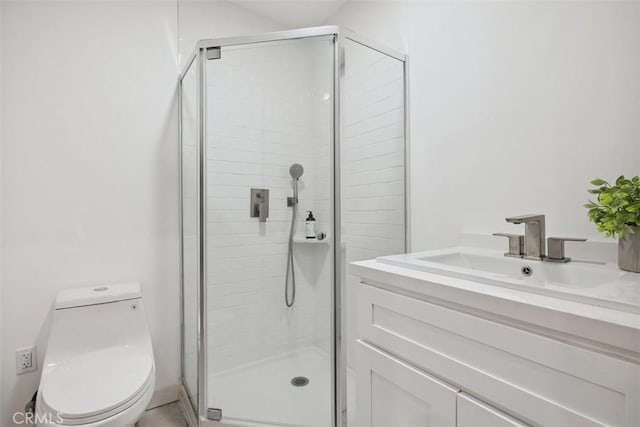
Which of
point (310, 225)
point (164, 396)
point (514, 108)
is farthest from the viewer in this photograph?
point (164, 396)

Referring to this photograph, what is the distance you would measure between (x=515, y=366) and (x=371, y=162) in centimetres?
106

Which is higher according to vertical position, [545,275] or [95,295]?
[545,275]

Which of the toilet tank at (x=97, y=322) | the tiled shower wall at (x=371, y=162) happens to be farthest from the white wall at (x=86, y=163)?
the tiled shower wall at (x=371, y=162)

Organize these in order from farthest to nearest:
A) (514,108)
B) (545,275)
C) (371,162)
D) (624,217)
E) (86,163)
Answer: (86,163) < (371,162) < (514,108) < (545,275) < (624,217)

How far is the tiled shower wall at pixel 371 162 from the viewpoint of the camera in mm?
1432

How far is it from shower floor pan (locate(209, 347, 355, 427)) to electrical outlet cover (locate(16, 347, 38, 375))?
0.88 m

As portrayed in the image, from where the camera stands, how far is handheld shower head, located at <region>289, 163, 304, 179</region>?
1.44 m

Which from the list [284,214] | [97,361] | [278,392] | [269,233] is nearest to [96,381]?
[97,361]

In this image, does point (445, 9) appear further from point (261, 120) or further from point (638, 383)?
point (638, 383)

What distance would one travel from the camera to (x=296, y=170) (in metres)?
1.44

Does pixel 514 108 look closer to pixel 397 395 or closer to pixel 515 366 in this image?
pixel 515 366

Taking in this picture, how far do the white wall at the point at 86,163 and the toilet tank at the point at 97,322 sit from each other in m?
0.16

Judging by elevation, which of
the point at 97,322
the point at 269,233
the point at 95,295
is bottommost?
the point at 97,322

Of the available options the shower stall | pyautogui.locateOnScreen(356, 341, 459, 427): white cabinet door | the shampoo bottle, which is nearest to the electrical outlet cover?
the shower stall
